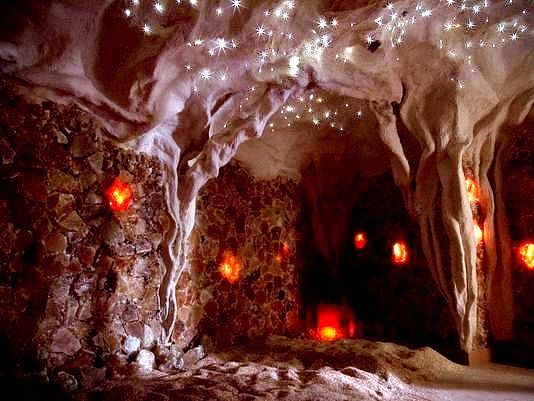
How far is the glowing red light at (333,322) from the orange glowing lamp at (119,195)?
399 cm

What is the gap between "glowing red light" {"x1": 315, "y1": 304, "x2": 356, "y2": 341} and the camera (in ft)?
21.1

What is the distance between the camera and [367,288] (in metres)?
6.21

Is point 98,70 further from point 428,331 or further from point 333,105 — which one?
point 428,331

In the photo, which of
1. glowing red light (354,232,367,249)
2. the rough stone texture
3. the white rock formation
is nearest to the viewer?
the white rock formation

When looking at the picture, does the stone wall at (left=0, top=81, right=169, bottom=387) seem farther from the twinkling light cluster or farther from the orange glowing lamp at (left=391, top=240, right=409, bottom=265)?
the orange glowing lamp at (left=391, top=240, right=409, bottom=265)

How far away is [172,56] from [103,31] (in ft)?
1.55

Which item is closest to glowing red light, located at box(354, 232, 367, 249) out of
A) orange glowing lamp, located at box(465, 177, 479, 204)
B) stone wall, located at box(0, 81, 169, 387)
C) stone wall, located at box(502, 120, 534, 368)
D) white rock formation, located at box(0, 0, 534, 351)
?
white rock formation, located at box(0, 0, 534, 351)

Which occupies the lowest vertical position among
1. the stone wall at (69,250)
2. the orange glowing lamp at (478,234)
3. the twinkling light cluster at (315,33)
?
the stone wall at (69,250)

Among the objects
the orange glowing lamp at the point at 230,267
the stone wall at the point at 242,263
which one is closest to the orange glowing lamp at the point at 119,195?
the stone wall at the point at 242,263

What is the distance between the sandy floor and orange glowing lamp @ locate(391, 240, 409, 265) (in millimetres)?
1417

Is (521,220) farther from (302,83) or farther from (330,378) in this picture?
(330,378)

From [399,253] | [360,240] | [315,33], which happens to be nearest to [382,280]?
[399,253]

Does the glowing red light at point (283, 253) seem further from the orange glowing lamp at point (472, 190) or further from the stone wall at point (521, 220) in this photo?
the stone wall at point (521, 220)

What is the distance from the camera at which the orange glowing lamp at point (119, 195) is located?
329 cm
